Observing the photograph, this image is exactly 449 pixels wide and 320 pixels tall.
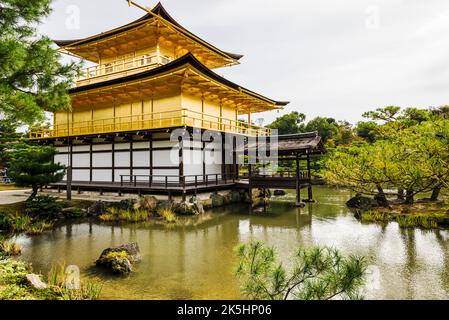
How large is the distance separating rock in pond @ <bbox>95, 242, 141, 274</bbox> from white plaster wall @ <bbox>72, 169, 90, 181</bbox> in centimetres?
1530

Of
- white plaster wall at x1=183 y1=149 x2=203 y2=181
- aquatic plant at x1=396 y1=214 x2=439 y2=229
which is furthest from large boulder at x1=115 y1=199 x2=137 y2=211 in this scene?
aquatic plant at x1=396 y1=214 x2=439 y2=229

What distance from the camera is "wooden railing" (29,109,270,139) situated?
17553mm

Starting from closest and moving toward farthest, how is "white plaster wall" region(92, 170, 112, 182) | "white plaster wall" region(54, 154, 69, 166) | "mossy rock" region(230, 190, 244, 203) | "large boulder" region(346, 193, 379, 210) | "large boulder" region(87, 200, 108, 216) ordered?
1. "large boulder" region(87, 200, 108, 216)
2. "large boulder" region(346, 193, 379, 210)
3. "mossy rock" region(230, 190, 244, 203)
4. "white plaster wall" region(92, 170, 112, 182)
5. "white plaster wall" region(54, 154, 69, 166)

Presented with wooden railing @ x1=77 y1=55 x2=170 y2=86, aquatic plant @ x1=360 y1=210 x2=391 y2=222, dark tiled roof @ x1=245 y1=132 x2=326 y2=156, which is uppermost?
wooden railing @ x1=77 y1=55 x2=170 y2=86

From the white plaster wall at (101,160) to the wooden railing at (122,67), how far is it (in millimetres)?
6011

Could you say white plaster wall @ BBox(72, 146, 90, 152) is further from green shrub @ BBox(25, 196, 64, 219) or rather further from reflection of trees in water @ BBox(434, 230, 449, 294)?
reflection of trees in water @ BBox(434, 230, 449, 294)

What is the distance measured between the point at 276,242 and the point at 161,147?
10.7 m

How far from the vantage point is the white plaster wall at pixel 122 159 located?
19547 millimetres

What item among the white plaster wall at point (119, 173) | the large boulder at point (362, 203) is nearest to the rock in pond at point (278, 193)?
the large boulder at point (362, 203)

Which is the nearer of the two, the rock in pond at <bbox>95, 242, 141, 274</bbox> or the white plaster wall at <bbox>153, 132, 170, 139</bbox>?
the rock in pond at <bbox>95, 242, 141, 274</bbox>

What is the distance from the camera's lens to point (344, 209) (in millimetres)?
17234

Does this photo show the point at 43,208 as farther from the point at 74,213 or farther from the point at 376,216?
the point at 376,216

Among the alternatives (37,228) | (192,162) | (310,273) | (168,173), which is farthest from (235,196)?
(310,273)

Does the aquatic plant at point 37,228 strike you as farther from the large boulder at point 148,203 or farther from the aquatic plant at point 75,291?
the aquatic plant at point 75,291
